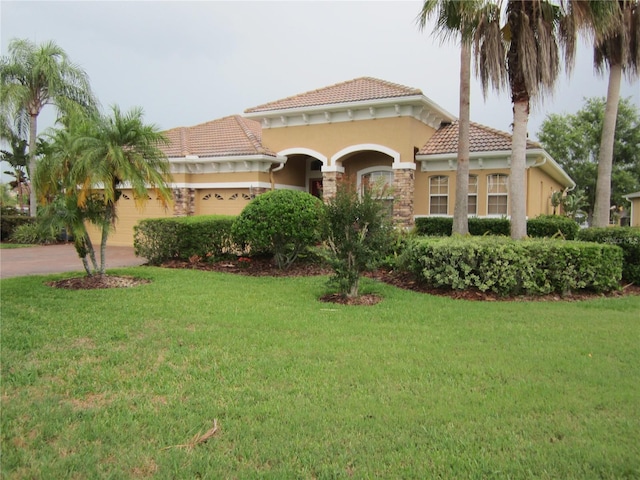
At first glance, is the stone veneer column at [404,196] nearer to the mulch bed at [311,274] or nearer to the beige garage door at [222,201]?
the mulch bed at [311,274]

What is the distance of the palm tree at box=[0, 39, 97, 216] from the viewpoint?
23.2 meters

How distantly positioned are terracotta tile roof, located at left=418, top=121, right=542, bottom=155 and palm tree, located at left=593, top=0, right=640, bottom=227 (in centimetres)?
199

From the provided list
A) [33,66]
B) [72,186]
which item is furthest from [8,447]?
[33,66]

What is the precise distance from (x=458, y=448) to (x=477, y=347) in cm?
246

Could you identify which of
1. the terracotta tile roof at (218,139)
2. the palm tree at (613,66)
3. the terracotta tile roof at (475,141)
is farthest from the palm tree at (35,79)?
the palm tree at (613,66)

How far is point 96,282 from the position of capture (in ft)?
29.3

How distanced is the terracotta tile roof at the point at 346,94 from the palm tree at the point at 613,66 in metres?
5.50

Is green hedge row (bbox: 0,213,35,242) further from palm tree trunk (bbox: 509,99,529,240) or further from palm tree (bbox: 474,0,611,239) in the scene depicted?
palm tree trunk (bbox: 509,99,529,240)

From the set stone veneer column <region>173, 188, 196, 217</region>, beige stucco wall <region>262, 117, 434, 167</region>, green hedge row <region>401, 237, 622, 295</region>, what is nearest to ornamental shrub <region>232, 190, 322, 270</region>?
green hedge row <region>401, 237, 622, 295</region>

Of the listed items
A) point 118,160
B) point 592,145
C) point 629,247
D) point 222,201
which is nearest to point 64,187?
point 118,160

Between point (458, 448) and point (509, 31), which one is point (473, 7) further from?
point (458, 448)

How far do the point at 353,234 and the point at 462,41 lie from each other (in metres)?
6.93

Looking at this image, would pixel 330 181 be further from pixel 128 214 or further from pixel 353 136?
pixel 128 214

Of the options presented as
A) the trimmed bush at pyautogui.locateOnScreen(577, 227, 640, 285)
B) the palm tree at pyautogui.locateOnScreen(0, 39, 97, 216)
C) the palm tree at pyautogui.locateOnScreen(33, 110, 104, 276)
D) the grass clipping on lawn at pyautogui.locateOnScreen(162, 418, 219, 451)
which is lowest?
the grass clipping on lawn at pyautogui.locateOnScreen(162, 418, 219, 451)
